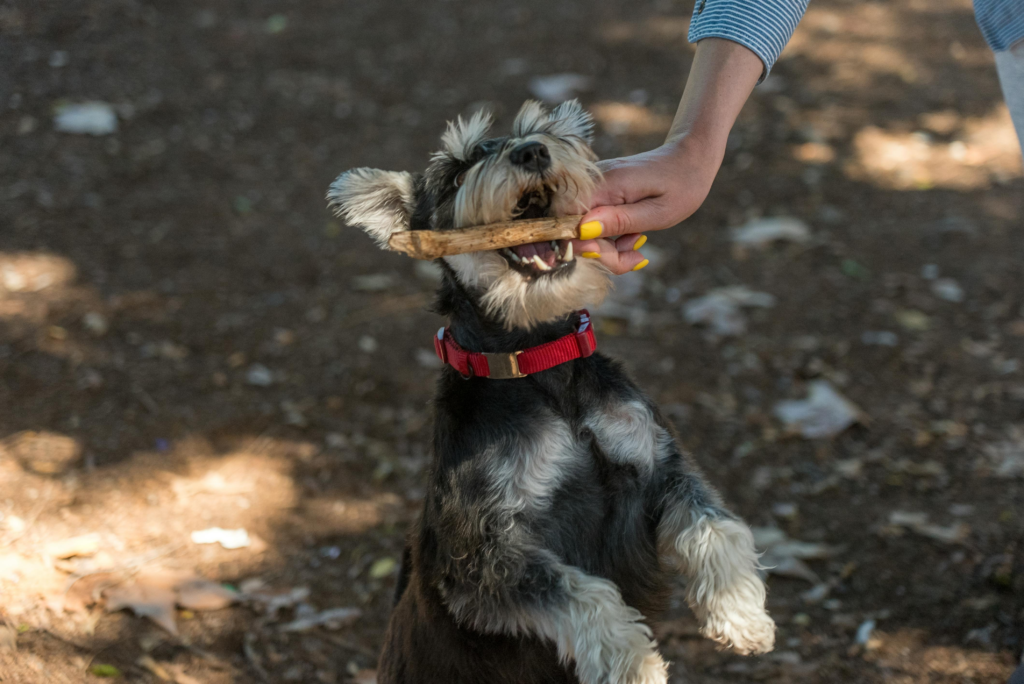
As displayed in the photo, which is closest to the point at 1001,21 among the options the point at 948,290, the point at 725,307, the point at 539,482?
the point at 539,482

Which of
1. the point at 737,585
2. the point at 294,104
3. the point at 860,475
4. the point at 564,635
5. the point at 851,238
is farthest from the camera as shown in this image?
the point at 294,104

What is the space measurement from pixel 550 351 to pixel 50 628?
2.51 meters

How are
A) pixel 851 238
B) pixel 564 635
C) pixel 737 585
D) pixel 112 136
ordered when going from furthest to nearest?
1. pixel 112 136
2. pixel 851 238
3. pixel 737 585
4. pixel 564 635

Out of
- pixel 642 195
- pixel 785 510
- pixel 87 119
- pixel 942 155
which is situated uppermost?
pixel 942 155

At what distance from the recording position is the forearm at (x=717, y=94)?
309cm

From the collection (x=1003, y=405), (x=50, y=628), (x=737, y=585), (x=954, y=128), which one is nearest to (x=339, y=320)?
(x=50, y=628)

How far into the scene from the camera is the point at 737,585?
2.84m

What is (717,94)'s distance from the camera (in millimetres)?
3113

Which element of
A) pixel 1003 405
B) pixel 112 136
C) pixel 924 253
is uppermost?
pixel 112 136

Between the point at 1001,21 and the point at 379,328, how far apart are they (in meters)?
4.25

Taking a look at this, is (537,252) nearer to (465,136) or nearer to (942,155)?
(465,136)

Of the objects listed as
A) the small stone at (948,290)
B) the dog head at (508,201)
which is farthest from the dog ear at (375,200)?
the small stone at (948,290)

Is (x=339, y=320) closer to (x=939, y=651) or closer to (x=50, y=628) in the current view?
(x=50, y=628)

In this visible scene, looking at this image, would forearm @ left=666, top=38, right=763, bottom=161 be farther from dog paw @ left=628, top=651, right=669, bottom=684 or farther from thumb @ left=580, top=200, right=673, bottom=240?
dog paw @ left=628, top=651, right=669, bottom=684
